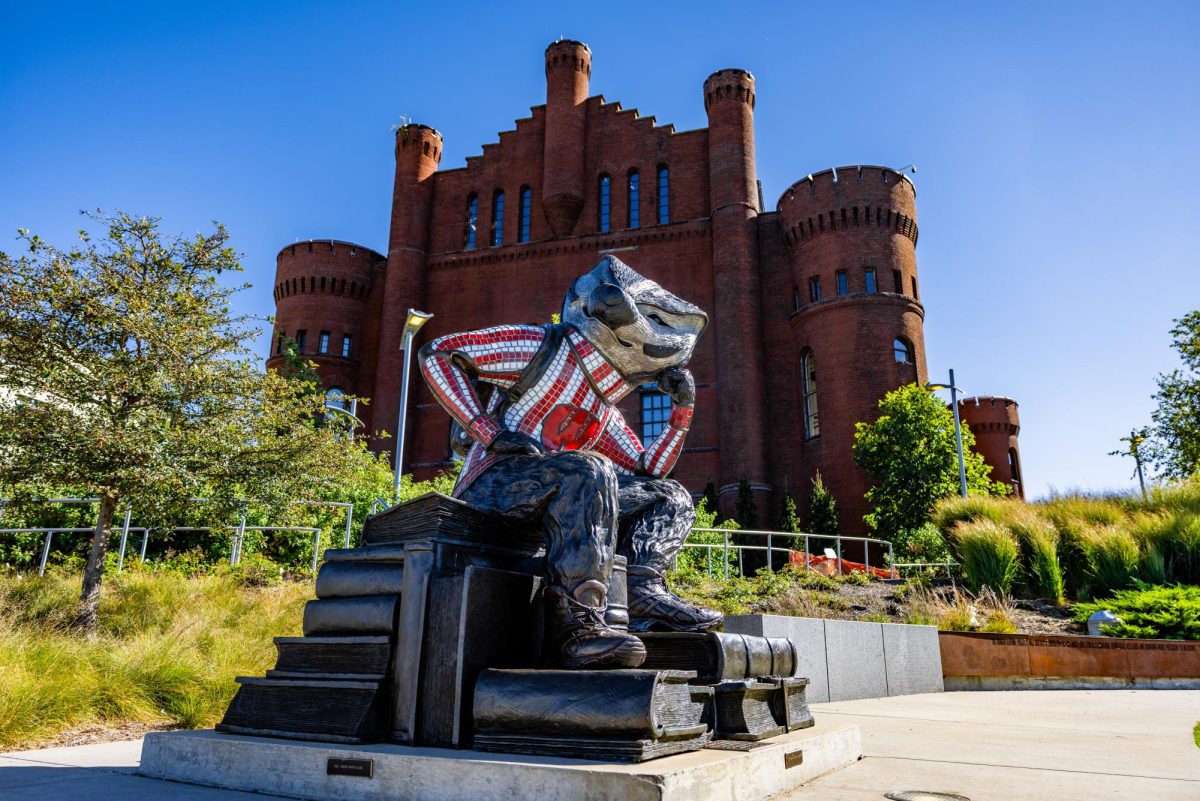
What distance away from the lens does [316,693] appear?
2.67 meters

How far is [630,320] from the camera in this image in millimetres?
3783

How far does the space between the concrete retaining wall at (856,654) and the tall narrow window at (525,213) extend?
29.1 meters

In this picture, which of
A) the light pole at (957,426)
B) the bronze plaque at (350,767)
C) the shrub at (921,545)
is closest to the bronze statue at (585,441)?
the bronze plaque at (350,767)

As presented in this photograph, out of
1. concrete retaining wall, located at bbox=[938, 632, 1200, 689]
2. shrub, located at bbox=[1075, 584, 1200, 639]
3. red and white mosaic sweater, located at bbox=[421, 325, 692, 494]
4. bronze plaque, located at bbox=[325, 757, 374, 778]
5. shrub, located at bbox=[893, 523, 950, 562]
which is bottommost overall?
bronze plaque, located at bbox=[325, 757, 374, 778]

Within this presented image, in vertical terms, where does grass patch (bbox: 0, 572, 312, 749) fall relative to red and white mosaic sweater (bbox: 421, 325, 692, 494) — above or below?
below

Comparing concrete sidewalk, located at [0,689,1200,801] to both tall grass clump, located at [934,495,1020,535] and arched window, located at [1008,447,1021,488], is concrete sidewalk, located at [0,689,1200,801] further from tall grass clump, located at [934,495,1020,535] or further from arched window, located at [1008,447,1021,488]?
arched window, located at [1008,447,1021,488]

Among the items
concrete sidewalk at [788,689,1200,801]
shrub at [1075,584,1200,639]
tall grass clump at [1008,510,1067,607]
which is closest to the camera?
concrete sidewalk at [788,689,1200,801]

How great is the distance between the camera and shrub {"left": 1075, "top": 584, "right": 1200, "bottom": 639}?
368 inches

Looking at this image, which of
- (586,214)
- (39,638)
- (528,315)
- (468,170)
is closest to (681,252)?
(586,214)

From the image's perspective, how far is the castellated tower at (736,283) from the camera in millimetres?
29359

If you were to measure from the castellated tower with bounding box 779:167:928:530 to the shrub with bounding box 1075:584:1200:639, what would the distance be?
1761cm

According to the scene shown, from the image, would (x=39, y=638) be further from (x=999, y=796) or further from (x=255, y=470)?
(x=999, y=796)

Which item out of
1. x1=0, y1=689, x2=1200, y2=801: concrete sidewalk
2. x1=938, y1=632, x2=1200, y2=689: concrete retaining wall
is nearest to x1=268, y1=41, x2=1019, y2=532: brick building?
x1=938, y1=632, x2=1200, y2=689: concrete retaining wall

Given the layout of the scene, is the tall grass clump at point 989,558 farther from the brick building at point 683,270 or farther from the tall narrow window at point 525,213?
the tall narrow window at point 525,213
